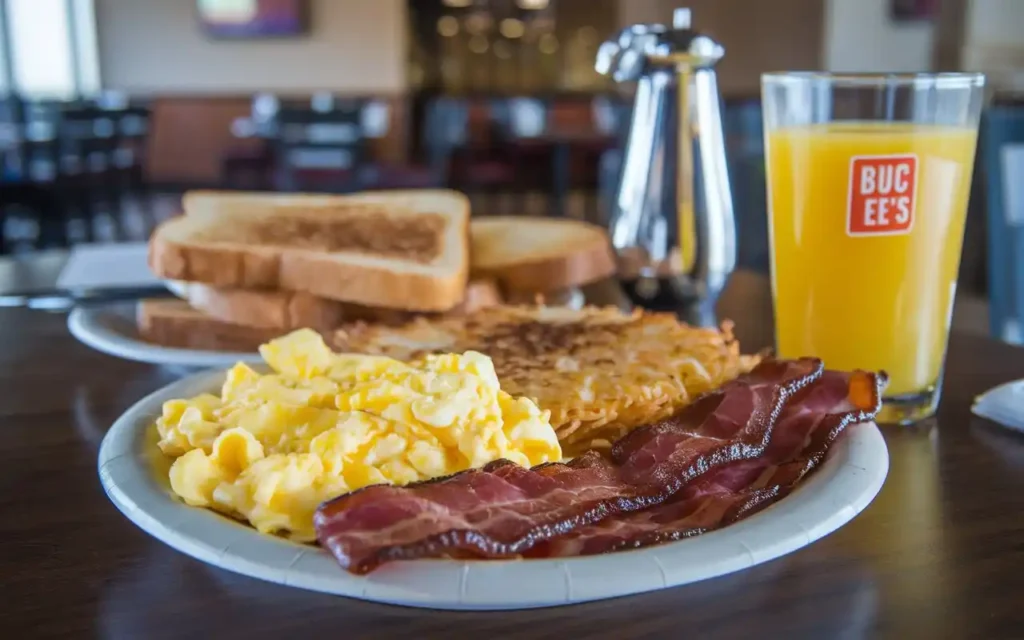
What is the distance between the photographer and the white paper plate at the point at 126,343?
1.13 meters

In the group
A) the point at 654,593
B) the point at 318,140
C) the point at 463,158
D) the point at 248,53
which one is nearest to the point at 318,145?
the point at 318,140

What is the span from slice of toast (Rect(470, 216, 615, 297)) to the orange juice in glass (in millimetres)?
484

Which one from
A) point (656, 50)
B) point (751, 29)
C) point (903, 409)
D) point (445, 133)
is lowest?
point (903, 409)

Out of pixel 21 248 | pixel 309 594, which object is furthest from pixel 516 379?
pixel 21 248

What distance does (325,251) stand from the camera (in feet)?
4.81

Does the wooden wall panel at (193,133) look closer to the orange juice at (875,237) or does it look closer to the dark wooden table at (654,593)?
the orange juice at (875,237)

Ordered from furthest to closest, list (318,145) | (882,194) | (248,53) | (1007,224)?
(248,53)
(318,145)
(1007,224)
(882,194)

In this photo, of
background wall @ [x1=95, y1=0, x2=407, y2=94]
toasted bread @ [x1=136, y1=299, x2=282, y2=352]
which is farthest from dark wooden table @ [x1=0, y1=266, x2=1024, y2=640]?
background wall @ [x1=95, y1=0, x2=407, y2=94]

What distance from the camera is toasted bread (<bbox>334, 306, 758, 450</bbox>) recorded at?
77cm

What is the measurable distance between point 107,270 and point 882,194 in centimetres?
133

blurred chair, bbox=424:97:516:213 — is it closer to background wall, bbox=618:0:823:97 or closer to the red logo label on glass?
background wall, bbox=618:0:823:97

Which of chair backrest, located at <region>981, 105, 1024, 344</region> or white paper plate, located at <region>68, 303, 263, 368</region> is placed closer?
white paper plate, located at <region>68, 303, 263, 368</region>

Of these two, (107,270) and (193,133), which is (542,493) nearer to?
(107,270)

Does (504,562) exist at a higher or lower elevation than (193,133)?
lower
